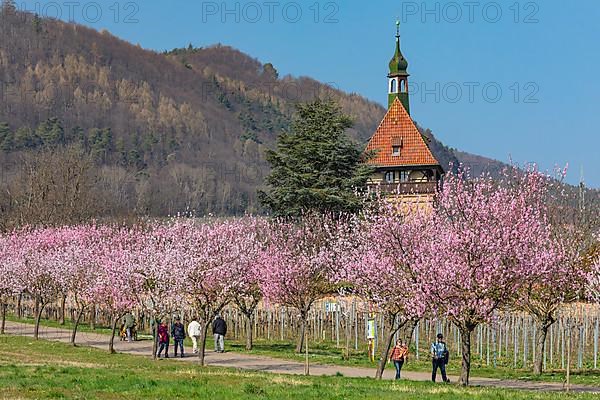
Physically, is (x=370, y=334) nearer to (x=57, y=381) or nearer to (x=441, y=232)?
(x=441, y=232)

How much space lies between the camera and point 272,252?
47.4 m

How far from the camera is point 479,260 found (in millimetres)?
28359

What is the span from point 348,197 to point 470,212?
95.8 feet

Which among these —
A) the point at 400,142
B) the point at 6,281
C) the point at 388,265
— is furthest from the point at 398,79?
the point at 388,265

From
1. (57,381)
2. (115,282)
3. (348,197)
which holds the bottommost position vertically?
(57,381)

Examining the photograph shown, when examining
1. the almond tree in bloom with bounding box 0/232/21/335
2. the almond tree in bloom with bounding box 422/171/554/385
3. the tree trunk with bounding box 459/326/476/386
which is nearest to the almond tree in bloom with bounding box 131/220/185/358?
the almond tree in bloom with bounding box 422/171/554/385

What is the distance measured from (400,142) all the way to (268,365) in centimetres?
5402

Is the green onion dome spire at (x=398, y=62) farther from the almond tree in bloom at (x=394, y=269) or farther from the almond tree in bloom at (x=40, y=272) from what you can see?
the almond tree in bloom at (x=394, y=269)

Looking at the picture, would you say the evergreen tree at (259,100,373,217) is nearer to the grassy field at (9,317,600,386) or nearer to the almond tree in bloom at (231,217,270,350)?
the almond tree in bloom at (231,217,270,350)

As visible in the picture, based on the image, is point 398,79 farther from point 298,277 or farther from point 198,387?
point 198,387

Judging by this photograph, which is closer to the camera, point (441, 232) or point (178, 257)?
point (441, 232)

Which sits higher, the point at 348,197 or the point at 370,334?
the point at 348,197

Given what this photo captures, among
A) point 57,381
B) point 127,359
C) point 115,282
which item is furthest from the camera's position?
point 115,282

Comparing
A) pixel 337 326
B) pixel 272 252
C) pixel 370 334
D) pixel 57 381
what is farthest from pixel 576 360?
pixel 57 381
